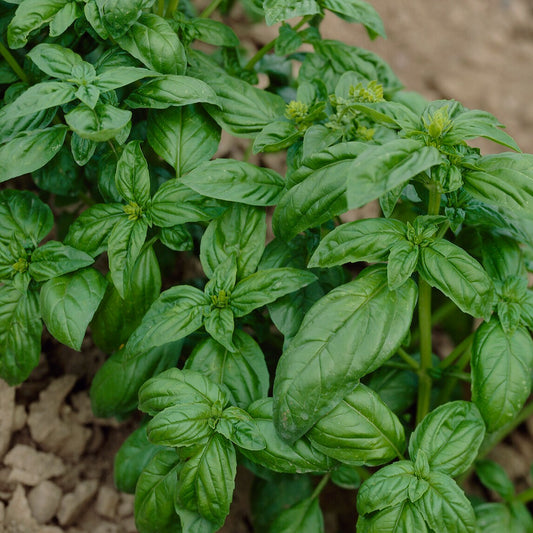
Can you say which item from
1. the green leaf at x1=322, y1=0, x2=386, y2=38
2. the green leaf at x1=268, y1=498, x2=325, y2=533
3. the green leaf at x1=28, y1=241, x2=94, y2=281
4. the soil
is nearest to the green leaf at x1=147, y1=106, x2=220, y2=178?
the green leaf at x1=28, y1=241, x2=94, y2=281

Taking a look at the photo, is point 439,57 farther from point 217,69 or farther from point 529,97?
point 217,69

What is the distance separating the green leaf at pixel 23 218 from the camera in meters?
1.50

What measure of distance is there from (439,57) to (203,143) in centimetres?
149

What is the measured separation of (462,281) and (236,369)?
0.52 meters

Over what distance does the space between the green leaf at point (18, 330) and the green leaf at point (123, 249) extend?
25 centimetres

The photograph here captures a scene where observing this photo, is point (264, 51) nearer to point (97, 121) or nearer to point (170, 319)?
point (97, 121)

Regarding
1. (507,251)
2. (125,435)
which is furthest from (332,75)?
(125,435)

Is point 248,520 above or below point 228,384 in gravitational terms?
below

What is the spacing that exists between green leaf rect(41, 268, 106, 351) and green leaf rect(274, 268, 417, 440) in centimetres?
44

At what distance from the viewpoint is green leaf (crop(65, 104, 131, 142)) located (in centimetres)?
128

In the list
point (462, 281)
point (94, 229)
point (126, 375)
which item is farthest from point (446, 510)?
point (94, 229)

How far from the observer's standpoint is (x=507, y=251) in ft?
4.99

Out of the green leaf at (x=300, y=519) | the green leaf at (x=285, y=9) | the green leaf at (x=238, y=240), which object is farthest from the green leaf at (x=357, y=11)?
the green leaf at (x=300, y=519)

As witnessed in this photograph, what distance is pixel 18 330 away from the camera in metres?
1.48
